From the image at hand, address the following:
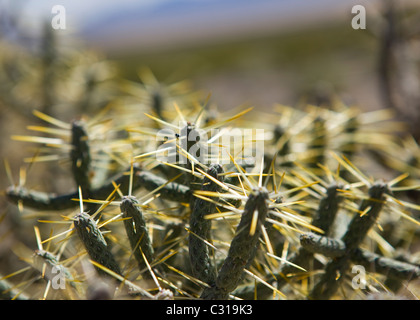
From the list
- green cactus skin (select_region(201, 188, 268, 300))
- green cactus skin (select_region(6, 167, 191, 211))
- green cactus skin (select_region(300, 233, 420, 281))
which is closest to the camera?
green cactus skin (select_region(201, 188, 268, 300))

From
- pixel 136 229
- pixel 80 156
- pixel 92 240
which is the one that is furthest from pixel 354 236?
pixel 80 156

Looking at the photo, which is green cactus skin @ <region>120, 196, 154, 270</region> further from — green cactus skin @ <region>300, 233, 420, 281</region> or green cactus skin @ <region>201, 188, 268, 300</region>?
green cactus skin @ <region>300, 233, 420, 281</region>

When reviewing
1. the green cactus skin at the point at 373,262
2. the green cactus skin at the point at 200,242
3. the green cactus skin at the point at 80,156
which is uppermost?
the green cactus skin at the point at 80,156

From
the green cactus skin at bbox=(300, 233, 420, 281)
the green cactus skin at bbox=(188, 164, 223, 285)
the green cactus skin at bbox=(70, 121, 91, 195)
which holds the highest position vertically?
the green cactus skin at bbox=(70, 121, 91, 195)

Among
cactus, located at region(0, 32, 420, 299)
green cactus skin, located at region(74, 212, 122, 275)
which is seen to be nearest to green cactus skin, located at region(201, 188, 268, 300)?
cactus, located at region(0, 32, 420, 299)

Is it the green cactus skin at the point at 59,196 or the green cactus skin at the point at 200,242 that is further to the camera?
the green cactus skin at the point at 59,196

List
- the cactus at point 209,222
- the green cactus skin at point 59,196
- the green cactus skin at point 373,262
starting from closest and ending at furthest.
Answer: the cactus at point 209,222 < the green cactus skin at point 373,262 < the green cactus skin at point 59,196

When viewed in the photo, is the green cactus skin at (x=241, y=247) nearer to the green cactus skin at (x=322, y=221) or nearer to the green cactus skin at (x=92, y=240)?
the green cactus skin at (x=322, y=221)

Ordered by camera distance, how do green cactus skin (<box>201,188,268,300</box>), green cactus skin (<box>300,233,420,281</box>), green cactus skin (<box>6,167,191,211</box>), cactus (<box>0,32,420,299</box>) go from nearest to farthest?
green cactus skin (<box>201,188,268,300</box>)
cactus (<box>0,32,420,299</box>)
green cactus skin (<box>300,233,420,281</box>)
green cactus skin (<box>6,167,191,211</box>)

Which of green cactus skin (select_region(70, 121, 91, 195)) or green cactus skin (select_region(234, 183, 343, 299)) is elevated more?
green cactus skin (select_region(70, 121, 91, 195))

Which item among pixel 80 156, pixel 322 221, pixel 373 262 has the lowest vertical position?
pixel 373 262

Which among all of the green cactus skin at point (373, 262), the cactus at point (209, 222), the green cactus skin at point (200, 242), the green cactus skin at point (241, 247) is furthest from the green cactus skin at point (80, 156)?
the green cactus skin at point (373, 262)

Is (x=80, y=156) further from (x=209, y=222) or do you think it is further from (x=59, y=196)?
(x=209, y=222)

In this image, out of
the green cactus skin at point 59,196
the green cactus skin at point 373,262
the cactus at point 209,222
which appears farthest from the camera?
the green cactus skin at point 59,196
